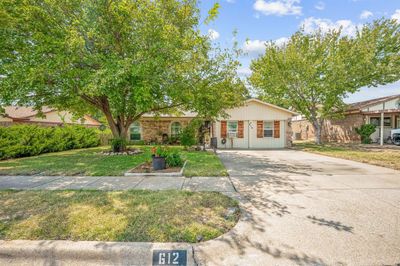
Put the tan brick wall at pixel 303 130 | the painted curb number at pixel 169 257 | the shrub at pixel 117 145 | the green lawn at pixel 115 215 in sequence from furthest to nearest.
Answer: the tan brick wall at pixel 303 130 → the shrub at pixel 117 145 → the green lawn at pixel 115 215 → the painted curb number at pixel 169 257

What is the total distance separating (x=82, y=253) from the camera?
8.72 ft

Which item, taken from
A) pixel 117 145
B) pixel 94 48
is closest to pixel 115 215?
pixel 94 48

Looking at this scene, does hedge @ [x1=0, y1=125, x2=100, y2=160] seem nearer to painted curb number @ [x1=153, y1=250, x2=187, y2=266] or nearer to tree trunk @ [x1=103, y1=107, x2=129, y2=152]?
tree trunk @ [x1=103, y1=107, x2=129, y2=152]

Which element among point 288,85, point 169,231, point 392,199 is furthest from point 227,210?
point 288,85

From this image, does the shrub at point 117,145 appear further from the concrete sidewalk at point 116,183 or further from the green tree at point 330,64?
the green tree at point 330,64

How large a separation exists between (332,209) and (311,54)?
17127 millimetres

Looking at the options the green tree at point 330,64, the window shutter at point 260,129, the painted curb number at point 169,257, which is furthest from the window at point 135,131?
the painted curb number at point 169,257

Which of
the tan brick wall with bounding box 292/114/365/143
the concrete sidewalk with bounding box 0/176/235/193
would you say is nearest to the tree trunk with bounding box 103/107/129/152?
the concrete sidewalk with bounding box 0/176/235/193

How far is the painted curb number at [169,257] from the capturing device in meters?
2.57

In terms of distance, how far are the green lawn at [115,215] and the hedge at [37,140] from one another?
279 inches

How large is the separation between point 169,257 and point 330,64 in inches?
754

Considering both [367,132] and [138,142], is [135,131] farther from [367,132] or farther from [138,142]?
[367,132]

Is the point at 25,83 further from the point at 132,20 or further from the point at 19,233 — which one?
the point at 19,233

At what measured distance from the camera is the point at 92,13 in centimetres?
802
